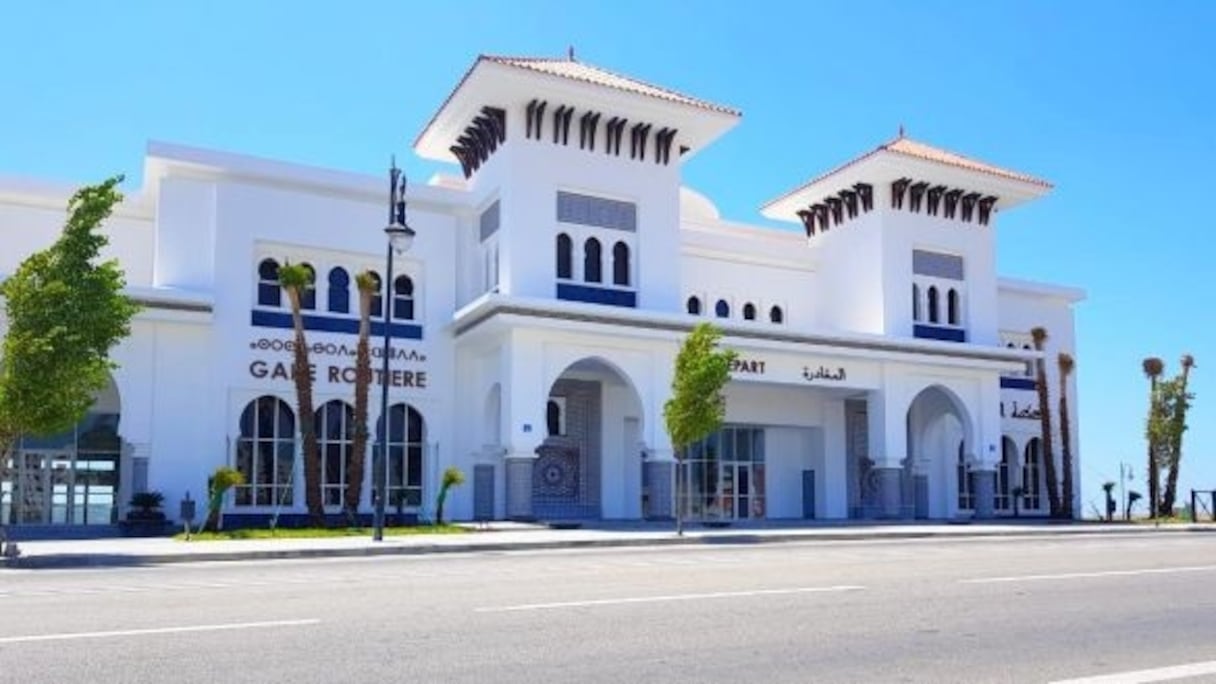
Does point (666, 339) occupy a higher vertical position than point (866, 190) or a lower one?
lower

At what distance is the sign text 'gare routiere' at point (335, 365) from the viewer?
31.8 m

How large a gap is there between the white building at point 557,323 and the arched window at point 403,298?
73 millimetres

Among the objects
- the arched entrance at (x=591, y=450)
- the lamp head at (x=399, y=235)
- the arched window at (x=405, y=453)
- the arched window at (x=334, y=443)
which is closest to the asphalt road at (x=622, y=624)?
the lamp head at (x=399, y=235)

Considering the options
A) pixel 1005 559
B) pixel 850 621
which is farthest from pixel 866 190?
pixel 850 621

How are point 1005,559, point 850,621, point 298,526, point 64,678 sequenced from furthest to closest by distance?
point 298,526
point 1005,559
point 850,621
point 64,678

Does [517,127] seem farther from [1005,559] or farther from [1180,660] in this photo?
[1180,660]

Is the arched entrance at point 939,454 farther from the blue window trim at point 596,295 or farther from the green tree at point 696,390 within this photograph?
the green tree at point 696,390

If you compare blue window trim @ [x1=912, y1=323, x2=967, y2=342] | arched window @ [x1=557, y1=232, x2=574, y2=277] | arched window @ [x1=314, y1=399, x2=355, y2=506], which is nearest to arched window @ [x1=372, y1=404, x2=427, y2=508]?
arched window @ [x1=314, y1=399, x2=355, y2=506]

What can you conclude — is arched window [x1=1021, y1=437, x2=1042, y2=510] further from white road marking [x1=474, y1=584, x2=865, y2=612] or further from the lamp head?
white road marking [x1=474, y1=584, x2=865, y2=612]

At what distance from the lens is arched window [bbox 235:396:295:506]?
31484mm

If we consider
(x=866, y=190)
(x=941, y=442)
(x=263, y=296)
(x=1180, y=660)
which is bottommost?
(x=1180, y=660)

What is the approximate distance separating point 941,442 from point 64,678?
124ft

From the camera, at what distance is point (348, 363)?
32.9m

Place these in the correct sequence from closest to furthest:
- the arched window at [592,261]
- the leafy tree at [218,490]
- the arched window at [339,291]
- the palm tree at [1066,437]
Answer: the leafy tree at [218,490], the arched window at [339,291], the arched window at [592,261], the palm tree at [1066,437]
